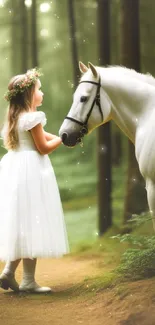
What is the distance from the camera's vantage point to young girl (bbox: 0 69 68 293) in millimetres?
2588

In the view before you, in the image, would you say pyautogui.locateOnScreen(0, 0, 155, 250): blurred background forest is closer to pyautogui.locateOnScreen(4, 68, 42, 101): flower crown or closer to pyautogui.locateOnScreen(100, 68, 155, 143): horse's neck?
pyautogui.locateOnScreen(4, 68, 42, 101): flower crown

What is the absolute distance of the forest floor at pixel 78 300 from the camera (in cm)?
238

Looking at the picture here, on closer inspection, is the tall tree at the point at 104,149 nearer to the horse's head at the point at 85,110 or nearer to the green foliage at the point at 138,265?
the green foliage at the point at 138,265

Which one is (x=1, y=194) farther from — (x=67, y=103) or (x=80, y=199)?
(x=67, y=103)

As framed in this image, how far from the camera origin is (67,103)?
9.48 feet

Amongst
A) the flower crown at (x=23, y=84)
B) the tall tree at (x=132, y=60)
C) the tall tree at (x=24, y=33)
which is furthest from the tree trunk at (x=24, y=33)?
the tall tree at (x=132, y=60)

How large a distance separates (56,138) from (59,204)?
35cm

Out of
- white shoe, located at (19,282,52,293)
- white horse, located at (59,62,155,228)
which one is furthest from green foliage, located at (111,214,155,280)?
white shoe, located at (19,282,52,293)

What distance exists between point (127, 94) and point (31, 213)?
0.77 metres

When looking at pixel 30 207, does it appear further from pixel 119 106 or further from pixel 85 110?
pixel 119 106

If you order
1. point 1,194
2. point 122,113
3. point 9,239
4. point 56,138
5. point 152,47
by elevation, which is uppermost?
point 152,47

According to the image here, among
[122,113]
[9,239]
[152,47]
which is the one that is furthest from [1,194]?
[152,47]

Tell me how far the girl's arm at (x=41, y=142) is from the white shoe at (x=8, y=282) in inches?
26.6

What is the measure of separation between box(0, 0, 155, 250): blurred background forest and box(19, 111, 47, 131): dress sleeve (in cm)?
19
